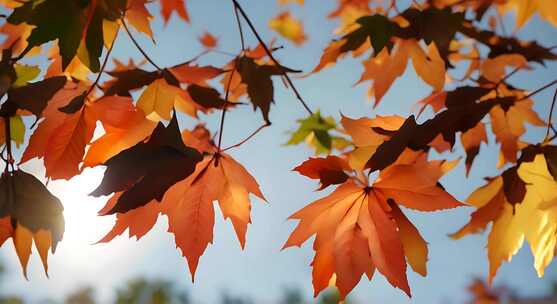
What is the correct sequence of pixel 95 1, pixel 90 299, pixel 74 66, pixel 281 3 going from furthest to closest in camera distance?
pixel 90 299
pixel 281 3
pixel 74 66
pixel 95 1

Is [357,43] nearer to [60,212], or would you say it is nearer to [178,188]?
[178,188]

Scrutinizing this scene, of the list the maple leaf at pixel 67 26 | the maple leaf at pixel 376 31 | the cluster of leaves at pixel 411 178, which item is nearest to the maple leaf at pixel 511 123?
the cluster of leaves at pixel 411 178

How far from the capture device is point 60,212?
2.57 ft

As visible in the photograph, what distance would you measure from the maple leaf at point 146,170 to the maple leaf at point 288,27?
2481 millimetres

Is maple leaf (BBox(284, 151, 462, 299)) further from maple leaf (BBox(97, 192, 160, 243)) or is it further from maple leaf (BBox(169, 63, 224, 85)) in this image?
Result: maple leaf (BBox(169, 63, 224, 85))

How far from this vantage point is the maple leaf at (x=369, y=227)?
2.61 ft

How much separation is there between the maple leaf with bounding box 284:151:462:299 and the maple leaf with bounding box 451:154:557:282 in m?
0.18

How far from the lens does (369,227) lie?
33.1 inches

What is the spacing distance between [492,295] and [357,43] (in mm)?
4879

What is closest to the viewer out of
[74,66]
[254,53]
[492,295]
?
[74,66]

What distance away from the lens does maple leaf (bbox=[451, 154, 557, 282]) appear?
0.92 metres

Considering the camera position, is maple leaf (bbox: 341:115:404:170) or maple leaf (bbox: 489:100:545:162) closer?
maple leaf (bbox: 341:115:404:170)

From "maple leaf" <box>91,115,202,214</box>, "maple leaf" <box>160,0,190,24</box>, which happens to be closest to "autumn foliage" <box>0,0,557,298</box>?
"maple leaf" <box>91,115,202,214</box>

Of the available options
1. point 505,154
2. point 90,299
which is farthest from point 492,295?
point 90,299
